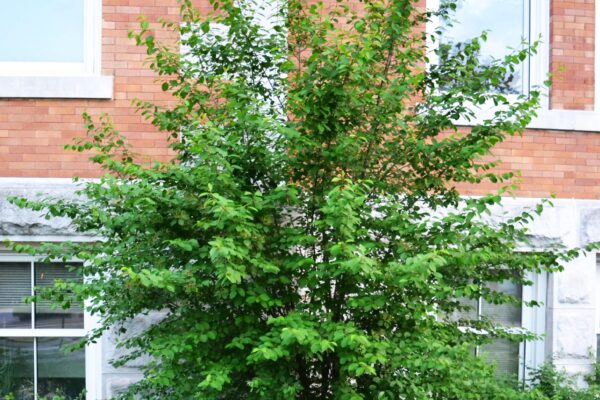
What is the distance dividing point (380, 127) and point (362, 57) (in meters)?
0.62

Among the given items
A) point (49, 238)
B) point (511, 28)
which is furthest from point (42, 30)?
point (511, 28)

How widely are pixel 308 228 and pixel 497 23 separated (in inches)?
149

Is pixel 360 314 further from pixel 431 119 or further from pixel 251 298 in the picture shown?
pixel 431 119

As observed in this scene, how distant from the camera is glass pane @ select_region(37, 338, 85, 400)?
565 centimetres

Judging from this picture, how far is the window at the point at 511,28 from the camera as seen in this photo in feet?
19.8

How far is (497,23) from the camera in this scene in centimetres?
622

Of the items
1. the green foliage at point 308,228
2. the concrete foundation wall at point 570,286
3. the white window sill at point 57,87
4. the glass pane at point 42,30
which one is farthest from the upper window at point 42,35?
the concrete foundation wall at point 570,286

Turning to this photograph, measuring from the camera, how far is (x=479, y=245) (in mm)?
3688

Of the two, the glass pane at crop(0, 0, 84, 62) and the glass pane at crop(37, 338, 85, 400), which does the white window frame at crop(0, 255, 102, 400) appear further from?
the glass pane at crop(0, 0, 84, 62)

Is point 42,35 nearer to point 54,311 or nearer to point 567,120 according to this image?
point 54,311

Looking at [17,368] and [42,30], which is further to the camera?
[42,30]

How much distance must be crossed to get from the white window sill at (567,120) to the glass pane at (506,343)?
5.32 ft

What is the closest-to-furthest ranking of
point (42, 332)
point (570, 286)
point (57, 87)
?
point (57, 87), point (42, 332), point (570, 286)

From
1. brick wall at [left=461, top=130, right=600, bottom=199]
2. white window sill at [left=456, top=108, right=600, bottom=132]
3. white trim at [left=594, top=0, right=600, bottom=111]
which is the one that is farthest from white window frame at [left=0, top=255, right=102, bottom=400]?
white trim at [left=594, top=0, right=600, bottom=111]
